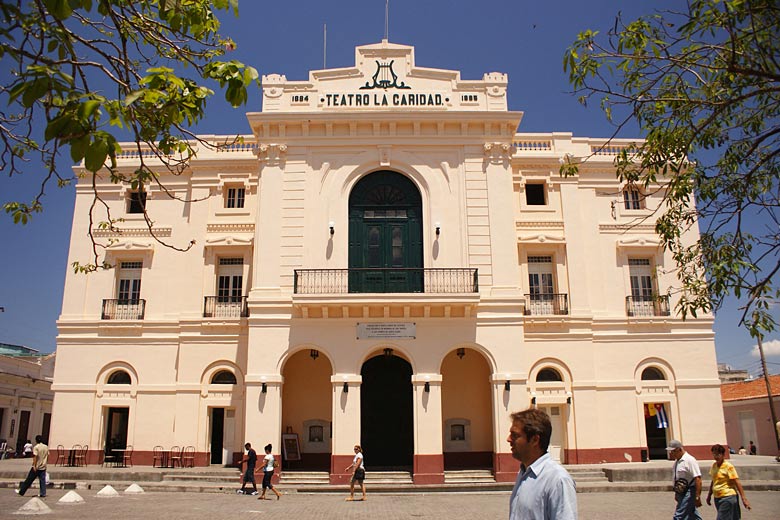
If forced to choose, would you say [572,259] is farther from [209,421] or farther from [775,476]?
[209,421]

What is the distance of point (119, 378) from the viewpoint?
23.0m

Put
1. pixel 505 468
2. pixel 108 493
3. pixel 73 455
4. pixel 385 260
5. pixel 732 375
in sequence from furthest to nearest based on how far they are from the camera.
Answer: pixel 732 375 < pixel 73 455 < pixel 385 260 < pixel 505 468 < pixel 108 493

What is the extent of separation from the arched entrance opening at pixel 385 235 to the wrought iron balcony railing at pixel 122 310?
820 cm

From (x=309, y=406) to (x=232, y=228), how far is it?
703 centimetres

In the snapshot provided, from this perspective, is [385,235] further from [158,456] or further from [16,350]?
[16,350]

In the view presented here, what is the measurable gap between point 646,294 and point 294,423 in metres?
13.5

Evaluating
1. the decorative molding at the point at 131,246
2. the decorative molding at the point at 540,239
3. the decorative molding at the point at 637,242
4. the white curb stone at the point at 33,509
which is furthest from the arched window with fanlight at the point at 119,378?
the decorative molding at the point at 637,242

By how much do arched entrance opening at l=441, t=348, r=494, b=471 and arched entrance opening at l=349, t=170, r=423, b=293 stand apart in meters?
3.56

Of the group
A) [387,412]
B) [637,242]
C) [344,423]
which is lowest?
[344,423]

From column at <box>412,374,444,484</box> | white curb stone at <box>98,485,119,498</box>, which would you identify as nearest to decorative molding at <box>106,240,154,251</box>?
white curb stone at <box>98,485,119,498</box>

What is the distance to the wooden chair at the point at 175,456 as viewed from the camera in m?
21.6

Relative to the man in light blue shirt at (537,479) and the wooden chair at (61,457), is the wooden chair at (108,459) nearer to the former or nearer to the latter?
the wooden chair at (61,457)

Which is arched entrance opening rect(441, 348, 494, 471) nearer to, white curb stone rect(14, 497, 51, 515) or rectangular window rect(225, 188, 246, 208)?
rectangular window rect(225, 188, 246, 208)

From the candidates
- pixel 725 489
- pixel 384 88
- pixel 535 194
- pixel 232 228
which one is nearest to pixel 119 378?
pixel 232 228
